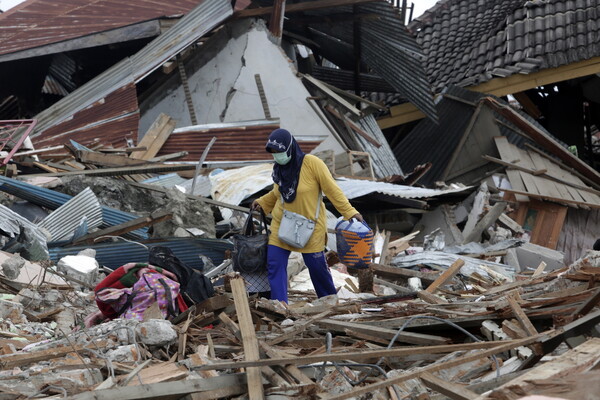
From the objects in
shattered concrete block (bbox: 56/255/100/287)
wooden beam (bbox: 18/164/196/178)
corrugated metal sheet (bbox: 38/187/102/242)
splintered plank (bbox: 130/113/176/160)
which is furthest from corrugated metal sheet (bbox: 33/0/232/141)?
shattered concrete block (bbox: 56/255/100/287)

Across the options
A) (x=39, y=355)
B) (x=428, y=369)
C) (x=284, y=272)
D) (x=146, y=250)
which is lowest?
(x=146, y=250)

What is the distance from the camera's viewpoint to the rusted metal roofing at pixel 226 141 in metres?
13.9

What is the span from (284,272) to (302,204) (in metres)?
0.55

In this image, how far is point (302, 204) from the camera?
23.6 ft

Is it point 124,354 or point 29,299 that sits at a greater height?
point 124,354

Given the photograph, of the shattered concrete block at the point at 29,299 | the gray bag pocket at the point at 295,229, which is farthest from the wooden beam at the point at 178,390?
the shattered concrete block at the point at 29,299

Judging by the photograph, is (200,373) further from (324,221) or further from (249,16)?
(249,16)

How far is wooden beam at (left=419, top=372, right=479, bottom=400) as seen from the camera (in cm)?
359

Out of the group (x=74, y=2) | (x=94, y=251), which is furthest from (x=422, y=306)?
(x=74, y=2)

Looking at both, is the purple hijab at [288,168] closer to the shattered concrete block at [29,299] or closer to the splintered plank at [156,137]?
the shattered concrete block at [29,299]

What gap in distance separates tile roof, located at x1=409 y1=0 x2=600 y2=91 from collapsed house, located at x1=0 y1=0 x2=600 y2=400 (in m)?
0.07

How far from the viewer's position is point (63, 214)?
9.77 metres

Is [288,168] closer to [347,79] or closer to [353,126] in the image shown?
[353,126]

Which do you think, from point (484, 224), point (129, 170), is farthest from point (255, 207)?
point (484, 224)
